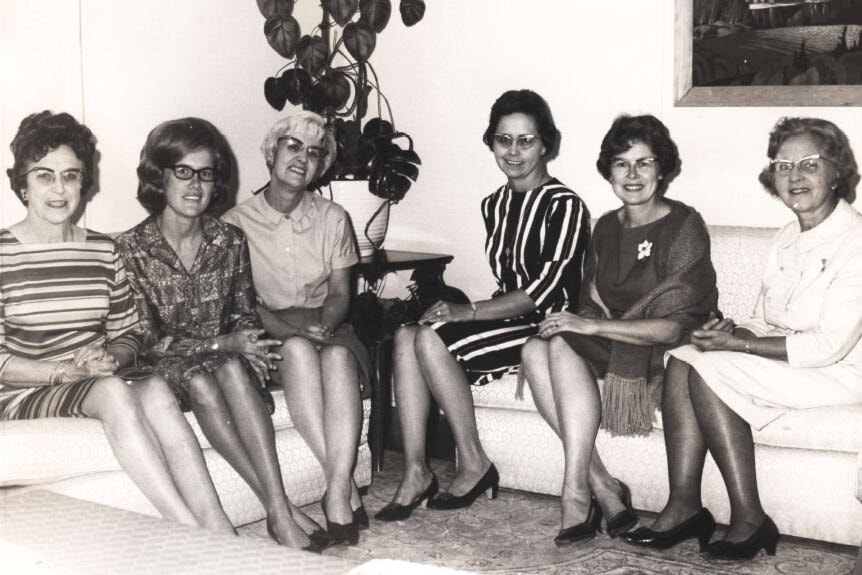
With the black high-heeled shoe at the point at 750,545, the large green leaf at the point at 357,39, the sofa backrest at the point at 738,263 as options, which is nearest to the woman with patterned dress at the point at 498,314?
the sofa backrest at the point at 738,263

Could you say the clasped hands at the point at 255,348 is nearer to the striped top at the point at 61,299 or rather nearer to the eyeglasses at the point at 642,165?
the striped top at the point at 61,299

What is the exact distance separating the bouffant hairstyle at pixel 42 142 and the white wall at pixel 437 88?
0.07 meters

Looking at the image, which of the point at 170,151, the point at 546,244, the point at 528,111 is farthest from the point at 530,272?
the point at 170,151

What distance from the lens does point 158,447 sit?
2.61 m

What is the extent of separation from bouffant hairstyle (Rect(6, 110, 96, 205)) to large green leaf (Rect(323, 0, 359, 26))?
161cm

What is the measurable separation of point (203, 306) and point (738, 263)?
5.71 ft

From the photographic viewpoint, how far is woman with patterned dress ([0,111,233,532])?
256 centimetres

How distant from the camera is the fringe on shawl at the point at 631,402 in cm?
295

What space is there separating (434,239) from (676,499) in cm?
182

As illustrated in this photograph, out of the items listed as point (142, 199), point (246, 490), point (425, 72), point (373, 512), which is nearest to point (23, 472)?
Answer: point (246, 490)

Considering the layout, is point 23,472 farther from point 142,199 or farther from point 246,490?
point 142,199

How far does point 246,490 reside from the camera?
9.56 feet

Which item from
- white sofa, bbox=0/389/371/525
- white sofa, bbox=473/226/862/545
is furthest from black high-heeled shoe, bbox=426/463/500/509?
white sofa, bbox=0/389/371/525

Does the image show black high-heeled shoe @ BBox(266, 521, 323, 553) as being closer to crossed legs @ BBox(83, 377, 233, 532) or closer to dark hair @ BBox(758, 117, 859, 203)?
crossed legs @ BBox(83, 377, 233, 532)
